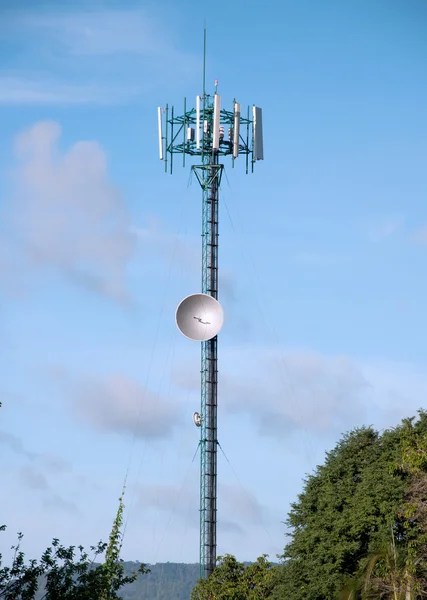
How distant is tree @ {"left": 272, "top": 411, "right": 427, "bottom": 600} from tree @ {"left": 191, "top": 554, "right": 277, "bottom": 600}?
89.8 inches

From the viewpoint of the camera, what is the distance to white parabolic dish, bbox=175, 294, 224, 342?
66.4 metres

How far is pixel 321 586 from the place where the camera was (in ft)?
190

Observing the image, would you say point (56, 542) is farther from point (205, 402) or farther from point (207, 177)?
point (207, 177)

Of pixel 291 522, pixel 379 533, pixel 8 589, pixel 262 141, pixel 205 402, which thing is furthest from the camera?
pixel 262 141

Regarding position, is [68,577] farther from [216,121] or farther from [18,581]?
[216,121]

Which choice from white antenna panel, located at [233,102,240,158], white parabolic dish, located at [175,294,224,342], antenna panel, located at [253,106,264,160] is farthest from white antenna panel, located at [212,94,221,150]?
white parabolic dish, located at [175,294,224,342]

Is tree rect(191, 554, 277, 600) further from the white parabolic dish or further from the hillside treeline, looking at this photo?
the white parabolic dish

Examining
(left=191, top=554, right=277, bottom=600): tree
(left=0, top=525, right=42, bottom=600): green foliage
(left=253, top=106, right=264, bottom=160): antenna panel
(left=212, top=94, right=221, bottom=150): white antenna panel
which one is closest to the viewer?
(left=0, top=525, right=42, bottom=600): green foliage

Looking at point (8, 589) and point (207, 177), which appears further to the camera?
point (207, 177)

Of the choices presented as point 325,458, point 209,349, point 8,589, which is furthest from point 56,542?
point 209,349

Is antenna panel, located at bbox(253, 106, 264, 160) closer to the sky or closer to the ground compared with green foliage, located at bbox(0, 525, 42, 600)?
closer to the sky

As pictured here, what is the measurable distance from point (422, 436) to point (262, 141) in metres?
22.1

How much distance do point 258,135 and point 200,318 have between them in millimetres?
12337

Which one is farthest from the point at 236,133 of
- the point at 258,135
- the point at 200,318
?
the point at 200,318
